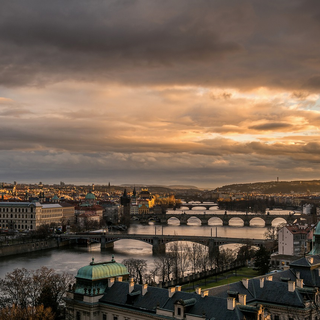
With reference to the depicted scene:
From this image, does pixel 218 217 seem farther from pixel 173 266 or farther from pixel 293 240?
pixel 173 266

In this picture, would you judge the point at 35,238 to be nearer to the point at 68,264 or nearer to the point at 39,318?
the point at 68,264

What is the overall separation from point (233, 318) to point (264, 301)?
5800 millimetres

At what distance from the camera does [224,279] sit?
5016cm

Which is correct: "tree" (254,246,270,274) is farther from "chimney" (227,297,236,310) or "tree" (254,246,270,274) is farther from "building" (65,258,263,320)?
"chimney" (227,297,236,310)

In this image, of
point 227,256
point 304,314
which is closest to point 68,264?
point 227,256

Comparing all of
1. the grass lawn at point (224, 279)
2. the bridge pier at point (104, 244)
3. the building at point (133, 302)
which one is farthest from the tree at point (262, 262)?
the bridge pier at point (104, 244)

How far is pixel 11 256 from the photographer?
2891 inches

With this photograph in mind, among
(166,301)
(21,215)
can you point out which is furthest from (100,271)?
(21,215)

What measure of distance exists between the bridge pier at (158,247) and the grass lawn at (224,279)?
23.1 metres

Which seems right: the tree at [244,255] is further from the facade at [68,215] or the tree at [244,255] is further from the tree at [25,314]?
the facade at [68,215]

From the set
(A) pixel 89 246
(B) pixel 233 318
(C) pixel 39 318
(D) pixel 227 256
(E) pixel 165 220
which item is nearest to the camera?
(B) pixel 233 318

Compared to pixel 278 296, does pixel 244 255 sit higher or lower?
lower

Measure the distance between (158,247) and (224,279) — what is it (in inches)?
1175

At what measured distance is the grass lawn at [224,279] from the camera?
1850 inches
